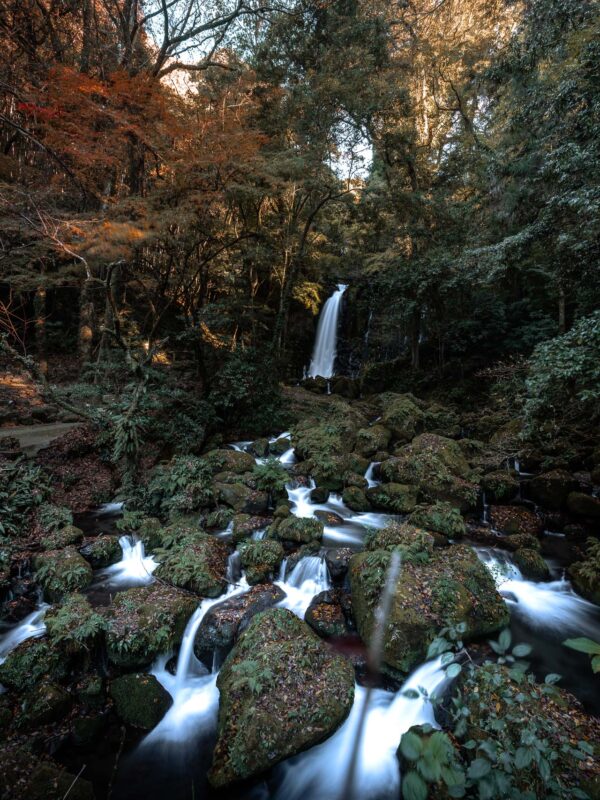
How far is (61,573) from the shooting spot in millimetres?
5445

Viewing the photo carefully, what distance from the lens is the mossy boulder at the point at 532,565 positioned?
234 inches

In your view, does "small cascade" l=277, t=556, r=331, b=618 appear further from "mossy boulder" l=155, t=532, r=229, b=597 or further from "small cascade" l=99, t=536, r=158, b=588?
"small cascade" l=99, t=536, r=158, b=588

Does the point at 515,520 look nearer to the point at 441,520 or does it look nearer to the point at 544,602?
the point at 441,520

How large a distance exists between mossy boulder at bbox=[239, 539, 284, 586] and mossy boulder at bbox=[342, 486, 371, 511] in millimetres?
2449

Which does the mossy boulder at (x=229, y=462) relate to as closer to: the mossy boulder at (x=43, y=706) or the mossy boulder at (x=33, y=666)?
the mossy boulder at (x=33, y=666)

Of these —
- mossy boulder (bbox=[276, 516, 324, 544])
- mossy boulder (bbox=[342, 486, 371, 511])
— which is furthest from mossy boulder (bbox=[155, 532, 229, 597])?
mossy boulder (bbox=[342, 486, 371, 511])

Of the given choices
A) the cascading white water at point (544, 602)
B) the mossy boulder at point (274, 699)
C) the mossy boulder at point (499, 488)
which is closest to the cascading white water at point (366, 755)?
the mossy boulder at point (274, 699)

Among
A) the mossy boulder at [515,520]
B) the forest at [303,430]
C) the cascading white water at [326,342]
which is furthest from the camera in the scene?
the cascading white water at [326,342]

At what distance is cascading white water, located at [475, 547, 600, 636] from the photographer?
5191 millimetres

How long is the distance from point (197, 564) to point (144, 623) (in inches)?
42.5

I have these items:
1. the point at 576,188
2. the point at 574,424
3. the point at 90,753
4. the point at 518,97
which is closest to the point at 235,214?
the point at 518,97

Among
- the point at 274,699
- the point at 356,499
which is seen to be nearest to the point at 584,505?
the point at 356,499


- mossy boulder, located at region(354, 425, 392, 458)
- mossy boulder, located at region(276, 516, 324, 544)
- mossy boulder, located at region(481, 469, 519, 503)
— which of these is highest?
mossy boulder, located at region(354, 425, 392, 458)

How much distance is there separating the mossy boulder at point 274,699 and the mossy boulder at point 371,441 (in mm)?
6176
